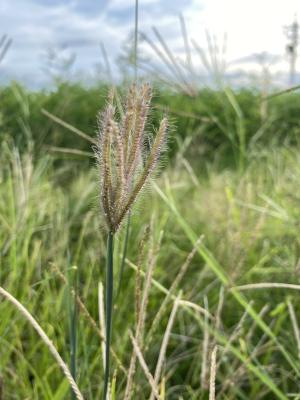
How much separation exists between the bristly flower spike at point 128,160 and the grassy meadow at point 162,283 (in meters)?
0.04

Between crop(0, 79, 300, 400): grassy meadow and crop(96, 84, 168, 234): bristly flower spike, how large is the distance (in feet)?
0.13

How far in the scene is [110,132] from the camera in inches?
18.9

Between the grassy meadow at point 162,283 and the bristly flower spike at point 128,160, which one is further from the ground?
the bristly flower spike at point 128,160

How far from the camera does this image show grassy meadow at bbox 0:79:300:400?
104 centimetres

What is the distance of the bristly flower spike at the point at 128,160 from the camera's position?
1.66 feet

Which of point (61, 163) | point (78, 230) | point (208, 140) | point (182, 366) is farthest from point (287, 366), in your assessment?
point (208, 140)

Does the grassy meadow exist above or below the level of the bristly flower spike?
below

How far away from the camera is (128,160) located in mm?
521

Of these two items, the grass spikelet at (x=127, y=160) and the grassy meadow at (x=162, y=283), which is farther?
the grassy meadow at (x=162, y=283)

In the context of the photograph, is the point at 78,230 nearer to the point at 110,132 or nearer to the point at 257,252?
the point at 257,252

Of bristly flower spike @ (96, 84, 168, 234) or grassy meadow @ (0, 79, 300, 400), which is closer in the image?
bristly flower spike @ (96, 84, 168, 234)

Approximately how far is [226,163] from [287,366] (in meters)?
3.43

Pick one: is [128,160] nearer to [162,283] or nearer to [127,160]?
[127,160]

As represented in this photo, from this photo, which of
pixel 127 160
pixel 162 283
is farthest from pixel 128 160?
pixel 162 283
